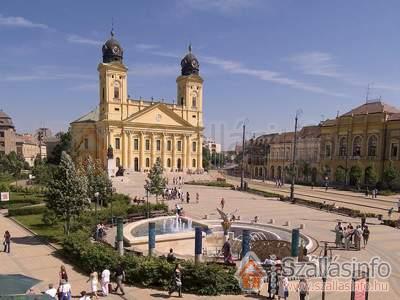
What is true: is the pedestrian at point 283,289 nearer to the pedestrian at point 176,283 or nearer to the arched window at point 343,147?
the pedestrian at point 176,283

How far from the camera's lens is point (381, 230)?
27.8m

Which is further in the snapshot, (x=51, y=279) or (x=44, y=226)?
(x=44, y=226)

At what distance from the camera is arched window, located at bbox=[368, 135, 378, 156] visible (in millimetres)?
64375

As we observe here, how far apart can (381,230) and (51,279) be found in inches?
901

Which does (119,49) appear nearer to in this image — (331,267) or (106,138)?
(106,138)

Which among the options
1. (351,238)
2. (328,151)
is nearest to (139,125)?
(328,151)

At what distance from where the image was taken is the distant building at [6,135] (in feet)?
355

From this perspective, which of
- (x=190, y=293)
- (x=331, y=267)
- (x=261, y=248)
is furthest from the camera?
(x=261, y=248)

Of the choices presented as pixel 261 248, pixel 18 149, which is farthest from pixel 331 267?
pixel 18 149

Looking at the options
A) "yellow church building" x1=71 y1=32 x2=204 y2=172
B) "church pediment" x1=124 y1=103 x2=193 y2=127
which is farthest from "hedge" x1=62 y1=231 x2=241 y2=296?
"church pediment" x1=124 y1=103 x2=193 y2=127

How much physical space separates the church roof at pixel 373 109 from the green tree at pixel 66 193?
56.6m

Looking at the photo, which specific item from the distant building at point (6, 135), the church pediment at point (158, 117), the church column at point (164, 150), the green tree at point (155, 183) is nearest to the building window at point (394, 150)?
the green tree at point (155, 183)

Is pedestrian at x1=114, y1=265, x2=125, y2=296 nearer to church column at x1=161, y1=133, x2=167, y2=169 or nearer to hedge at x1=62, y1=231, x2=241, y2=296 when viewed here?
hedge at x1=62, y1=231, x2=241, y2=296

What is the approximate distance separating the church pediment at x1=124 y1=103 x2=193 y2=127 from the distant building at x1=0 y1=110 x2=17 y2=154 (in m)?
48.9
